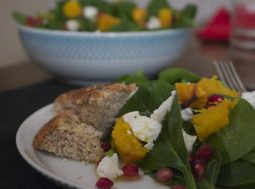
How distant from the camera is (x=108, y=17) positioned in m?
1.57

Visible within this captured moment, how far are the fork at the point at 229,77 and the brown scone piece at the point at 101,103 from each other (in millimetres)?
386

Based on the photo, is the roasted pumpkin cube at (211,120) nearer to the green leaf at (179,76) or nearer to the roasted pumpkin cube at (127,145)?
the roasted pumpkin cube at (127,145)

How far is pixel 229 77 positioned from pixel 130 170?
63cm

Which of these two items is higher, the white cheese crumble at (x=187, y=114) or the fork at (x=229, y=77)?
the white cheese crumble at (x=187, y=114)

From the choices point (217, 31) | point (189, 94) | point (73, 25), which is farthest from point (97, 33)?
point (217, 31)

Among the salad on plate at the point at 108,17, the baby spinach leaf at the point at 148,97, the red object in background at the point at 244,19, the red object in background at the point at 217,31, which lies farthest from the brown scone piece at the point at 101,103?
the red object in background at the point at 217,31

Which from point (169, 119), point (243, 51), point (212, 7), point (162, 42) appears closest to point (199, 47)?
point (243, 51)

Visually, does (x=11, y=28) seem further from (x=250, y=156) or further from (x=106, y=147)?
(x=250, y=156)

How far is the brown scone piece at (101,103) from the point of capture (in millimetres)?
966

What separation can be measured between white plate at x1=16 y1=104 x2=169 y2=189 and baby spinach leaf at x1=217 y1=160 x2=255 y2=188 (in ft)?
0.32

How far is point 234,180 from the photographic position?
0.77 m

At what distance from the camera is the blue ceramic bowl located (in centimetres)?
139

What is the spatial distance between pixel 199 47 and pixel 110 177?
1496mm

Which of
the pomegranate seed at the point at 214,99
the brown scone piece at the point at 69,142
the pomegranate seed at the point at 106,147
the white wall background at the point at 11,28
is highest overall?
the pomegranate seed at the point at 214,99
